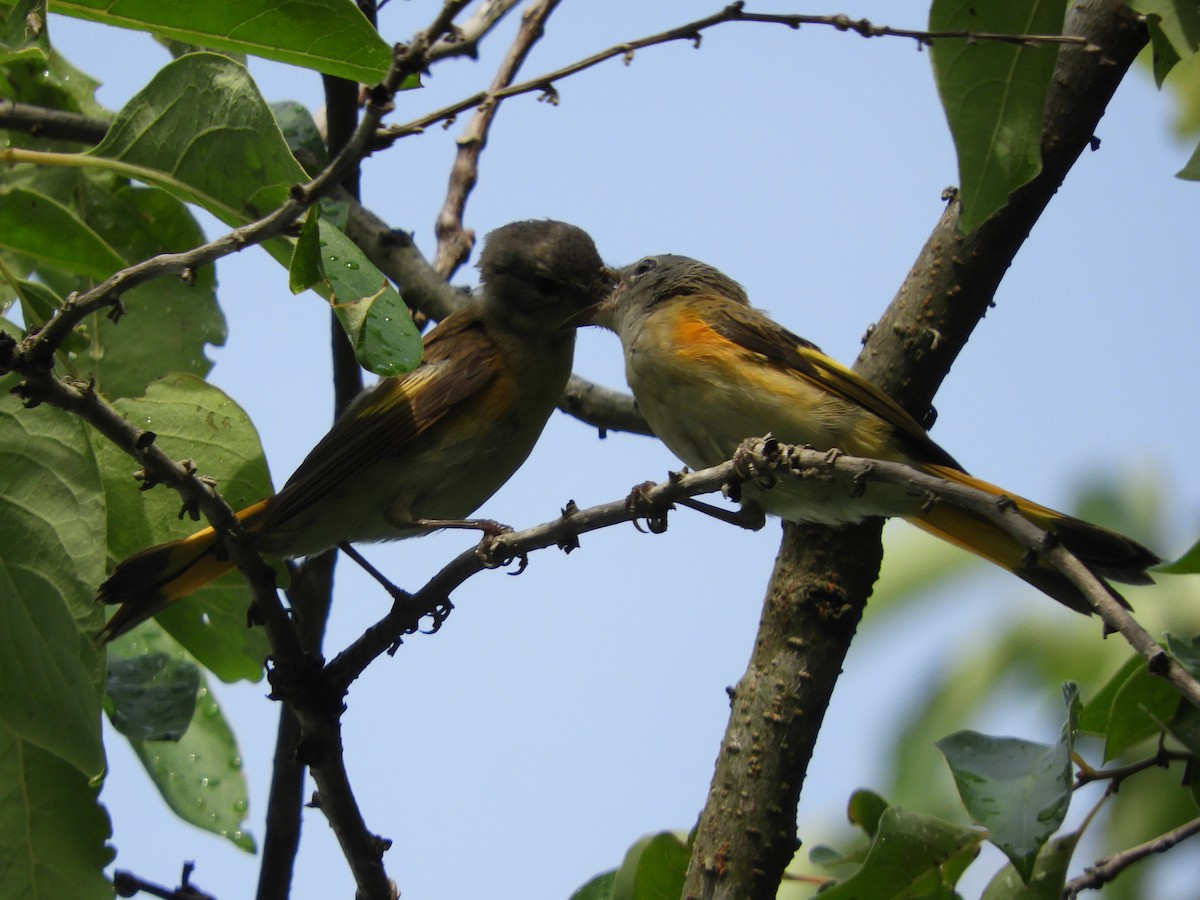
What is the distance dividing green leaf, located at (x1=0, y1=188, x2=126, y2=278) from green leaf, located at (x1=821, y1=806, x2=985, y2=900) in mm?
2237

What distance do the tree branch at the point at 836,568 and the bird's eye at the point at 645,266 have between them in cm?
132

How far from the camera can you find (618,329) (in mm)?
4820

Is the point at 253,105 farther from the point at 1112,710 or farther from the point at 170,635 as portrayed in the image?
the point at 1112,710

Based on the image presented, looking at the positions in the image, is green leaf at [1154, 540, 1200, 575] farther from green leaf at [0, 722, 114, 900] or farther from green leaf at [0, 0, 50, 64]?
green leaf at [0, 0, 50, 64]

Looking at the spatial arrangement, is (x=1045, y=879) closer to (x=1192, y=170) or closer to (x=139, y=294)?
(x=1192, y=170)

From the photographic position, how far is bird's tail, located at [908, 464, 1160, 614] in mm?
3107

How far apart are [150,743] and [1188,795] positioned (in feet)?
9.09

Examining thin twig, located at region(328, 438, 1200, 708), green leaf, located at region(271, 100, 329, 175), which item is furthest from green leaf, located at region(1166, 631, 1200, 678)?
green leaf, located at region(271, 100, 329, 175)

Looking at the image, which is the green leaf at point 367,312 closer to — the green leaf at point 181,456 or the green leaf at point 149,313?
the green leaf at point 181,456

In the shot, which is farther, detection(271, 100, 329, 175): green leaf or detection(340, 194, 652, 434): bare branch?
detection(340, 194, 652, 434): bare branch

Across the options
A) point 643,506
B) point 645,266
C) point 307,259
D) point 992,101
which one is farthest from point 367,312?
point 645,266

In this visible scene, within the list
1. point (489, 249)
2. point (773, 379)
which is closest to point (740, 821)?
point (773, 379)

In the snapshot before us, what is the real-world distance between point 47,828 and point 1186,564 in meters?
2.46

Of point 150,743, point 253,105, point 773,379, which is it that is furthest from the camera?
point 773,379
